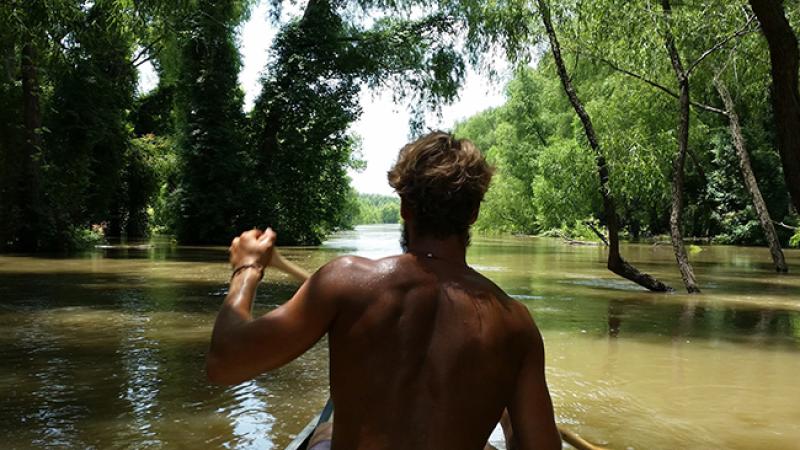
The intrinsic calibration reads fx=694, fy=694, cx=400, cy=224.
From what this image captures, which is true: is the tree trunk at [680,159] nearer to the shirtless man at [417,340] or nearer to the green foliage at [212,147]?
the shirtless man at [417,340]

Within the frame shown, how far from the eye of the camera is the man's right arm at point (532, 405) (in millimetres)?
1755

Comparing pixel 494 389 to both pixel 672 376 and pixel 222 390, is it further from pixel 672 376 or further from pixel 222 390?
pixel 672 376

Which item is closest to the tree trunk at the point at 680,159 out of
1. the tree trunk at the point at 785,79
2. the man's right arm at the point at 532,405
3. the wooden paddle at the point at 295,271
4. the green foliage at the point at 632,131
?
the green foliage at the point at 632,131

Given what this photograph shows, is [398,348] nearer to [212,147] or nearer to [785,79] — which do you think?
[785,79]

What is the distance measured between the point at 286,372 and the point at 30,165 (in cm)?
1734

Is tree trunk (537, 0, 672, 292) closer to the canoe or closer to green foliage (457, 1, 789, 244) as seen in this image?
green foliage (457, 1, 789, 244)

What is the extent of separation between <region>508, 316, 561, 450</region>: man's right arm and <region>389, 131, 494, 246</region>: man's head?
35 centimetres

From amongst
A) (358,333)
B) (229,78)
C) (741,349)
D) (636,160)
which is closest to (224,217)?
(229,78)

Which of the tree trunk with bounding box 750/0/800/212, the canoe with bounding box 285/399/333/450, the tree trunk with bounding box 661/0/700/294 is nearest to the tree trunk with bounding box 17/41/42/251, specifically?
the tree trunk with bounding box 661/0/700/294

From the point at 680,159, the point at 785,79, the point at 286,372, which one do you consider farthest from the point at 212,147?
the point at 785,79

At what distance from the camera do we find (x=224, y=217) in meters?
27.4

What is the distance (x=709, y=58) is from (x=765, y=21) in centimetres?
1015

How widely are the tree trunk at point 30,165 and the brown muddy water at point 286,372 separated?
28.5ft

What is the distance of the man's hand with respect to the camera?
1900 millimetres
